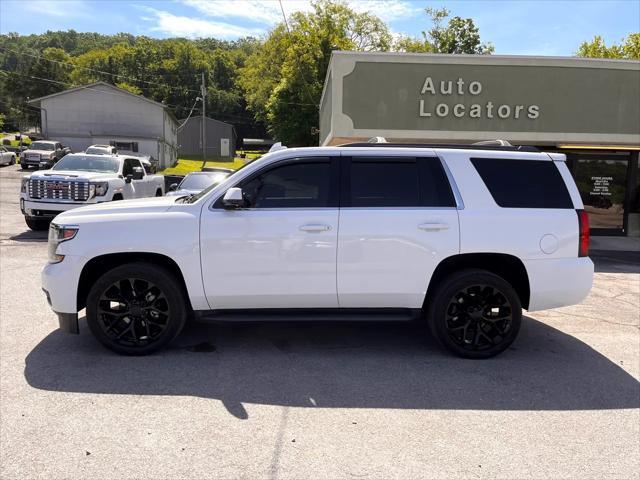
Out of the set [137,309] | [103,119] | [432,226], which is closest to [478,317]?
[432,226]

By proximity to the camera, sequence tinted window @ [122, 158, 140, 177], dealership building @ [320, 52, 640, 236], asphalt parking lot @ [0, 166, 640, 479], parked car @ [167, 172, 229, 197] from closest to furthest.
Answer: asphalt parking lot @ [0, 166, 640, 479], parked car @ [167, 172, 229, 197], tinted window @ [122, 158, 140, 177], dealership building @ [320, 52, 640, 236]

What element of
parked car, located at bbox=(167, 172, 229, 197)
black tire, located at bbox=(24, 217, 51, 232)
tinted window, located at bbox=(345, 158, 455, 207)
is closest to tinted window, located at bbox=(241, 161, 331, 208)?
tinted window, located at bbox=(345, 158, 455, 207)

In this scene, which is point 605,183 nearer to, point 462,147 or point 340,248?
point 462,147

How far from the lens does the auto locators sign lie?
14.1 metres

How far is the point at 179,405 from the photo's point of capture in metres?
3.82

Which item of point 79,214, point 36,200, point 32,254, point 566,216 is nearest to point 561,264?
point 566,216

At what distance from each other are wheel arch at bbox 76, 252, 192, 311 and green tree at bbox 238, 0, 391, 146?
4080cm

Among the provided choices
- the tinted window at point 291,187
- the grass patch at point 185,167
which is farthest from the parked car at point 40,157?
the tinted window at point 291,187

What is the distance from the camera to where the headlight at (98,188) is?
11.0m

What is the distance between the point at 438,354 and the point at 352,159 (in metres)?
2.03

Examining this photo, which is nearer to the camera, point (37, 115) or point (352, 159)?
point (352, 159)

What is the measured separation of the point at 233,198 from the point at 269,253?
0.58 m

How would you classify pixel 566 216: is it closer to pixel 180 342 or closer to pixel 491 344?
pixel 491 344

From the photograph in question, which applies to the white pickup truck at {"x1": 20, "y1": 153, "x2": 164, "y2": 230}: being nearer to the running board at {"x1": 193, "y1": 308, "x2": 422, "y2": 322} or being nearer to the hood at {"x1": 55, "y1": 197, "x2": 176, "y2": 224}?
the hood at {"x1": 55, "y1": 197, "x2": 176, "y2": 224}
